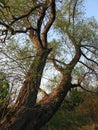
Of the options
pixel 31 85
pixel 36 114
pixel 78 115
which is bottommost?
pixel 36 114

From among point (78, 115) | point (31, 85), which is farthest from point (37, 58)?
point (78, 115)

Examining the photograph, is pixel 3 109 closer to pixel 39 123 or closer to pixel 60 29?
pixel 39 123

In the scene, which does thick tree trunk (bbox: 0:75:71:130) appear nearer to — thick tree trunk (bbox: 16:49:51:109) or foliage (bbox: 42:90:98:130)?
thick tree trunk (bbox: 16:49:51:109)

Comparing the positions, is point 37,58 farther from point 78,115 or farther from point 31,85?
point 78,115

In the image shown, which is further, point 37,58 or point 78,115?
point 78,115

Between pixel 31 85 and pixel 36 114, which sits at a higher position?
pixel 31 85

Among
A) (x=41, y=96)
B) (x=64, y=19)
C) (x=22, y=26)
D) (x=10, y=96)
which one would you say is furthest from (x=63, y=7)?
(x=10, y=96)

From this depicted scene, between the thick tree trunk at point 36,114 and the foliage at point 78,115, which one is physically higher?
the foliage at point 78,115

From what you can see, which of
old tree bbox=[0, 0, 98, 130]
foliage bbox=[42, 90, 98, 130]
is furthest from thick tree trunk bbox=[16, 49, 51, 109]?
foliage bbox=[42, 90, 98, 130]

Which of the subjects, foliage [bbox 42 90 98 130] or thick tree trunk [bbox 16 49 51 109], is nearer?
thick tree trunk [bbox 16 49 51 109]

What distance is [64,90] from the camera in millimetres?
15391

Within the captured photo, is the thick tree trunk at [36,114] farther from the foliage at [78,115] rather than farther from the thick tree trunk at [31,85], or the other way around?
the foliage at [78,115]

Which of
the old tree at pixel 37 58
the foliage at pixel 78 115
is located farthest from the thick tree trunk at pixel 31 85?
the foliage at pixel 78 115

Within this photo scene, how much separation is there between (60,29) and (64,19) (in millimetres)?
856
